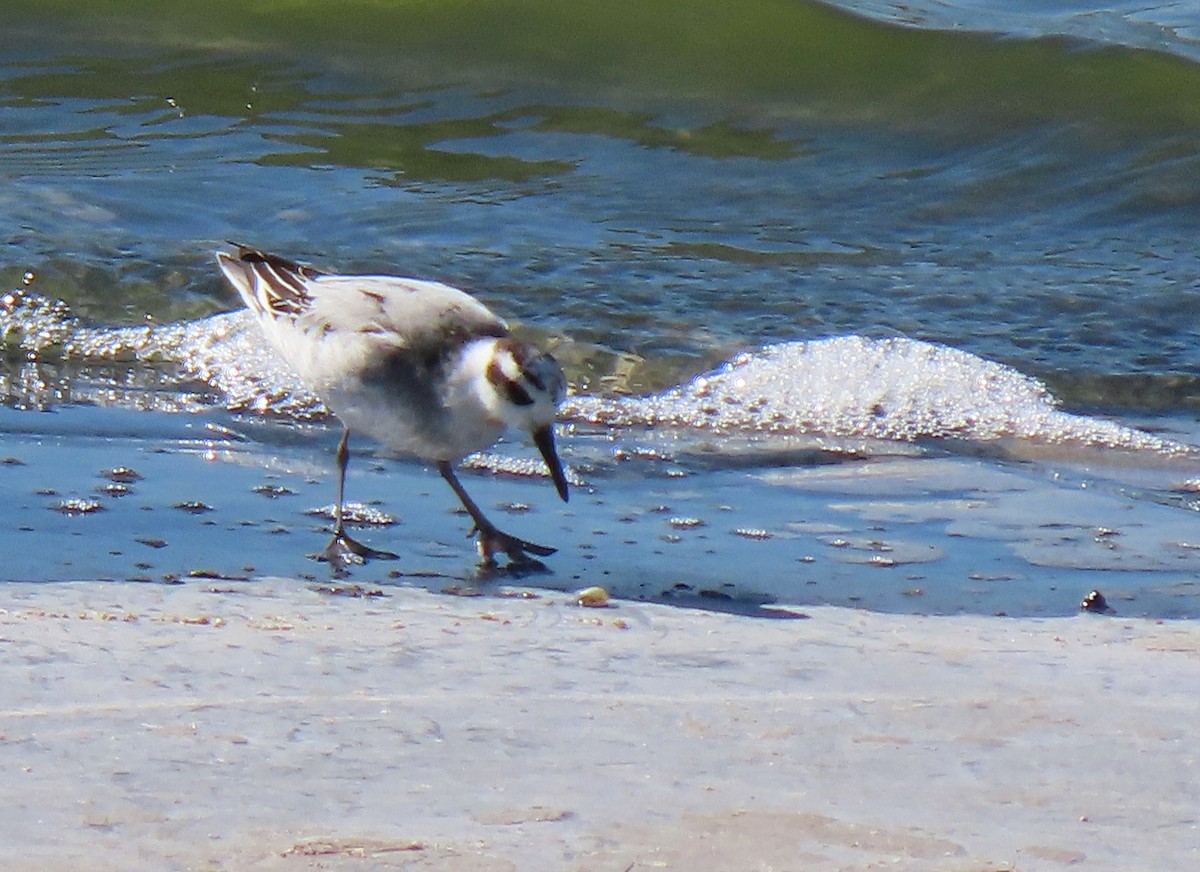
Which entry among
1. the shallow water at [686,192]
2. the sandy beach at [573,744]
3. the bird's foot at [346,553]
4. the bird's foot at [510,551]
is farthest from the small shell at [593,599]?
the bird's foot at [346,553]

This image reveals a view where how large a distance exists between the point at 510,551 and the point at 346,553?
1.39ft

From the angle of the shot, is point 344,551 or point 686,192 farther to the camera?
point 686,192

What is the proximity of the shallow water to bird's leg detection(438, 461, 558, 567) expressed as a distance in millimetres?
500

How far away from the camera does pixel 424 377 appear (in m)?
5.02

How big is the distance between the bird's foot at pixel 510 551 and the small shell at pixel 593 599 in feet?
1.35

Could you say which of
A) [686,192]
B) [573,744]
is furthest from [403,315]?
[686,192]

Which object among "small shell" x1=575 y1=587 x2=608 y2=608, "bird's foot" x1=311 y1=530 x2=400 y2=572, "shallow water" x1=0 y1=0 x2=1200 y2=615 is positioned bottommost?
"bird's foot" x1=311 y1=530 x2=400 y2=572

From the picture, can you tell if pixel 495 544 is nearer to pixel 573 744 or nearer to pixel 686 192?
pixel 573 744

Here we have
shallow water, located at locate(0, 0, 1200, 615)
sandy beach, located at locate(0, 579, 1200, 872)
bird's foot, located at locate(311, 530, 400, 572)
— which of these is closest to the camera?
sandy beach, located at locate(0, 579, 1200, 872)

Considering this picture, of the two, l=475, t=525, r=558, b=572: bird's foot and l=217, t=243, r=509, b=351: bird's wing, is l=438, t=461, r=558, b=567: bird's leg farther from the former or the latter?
l=217, t=243, r=509, b=351: bird's wing

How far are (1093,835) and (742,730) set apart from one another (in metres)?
0.65

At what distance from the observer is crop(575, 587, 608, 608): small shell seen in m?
4.20

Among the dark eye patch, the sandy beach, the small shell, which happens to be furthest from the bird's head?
the sandy beach

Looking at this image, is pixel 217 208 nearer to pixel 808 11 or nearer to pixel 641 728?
pixel 808 11
